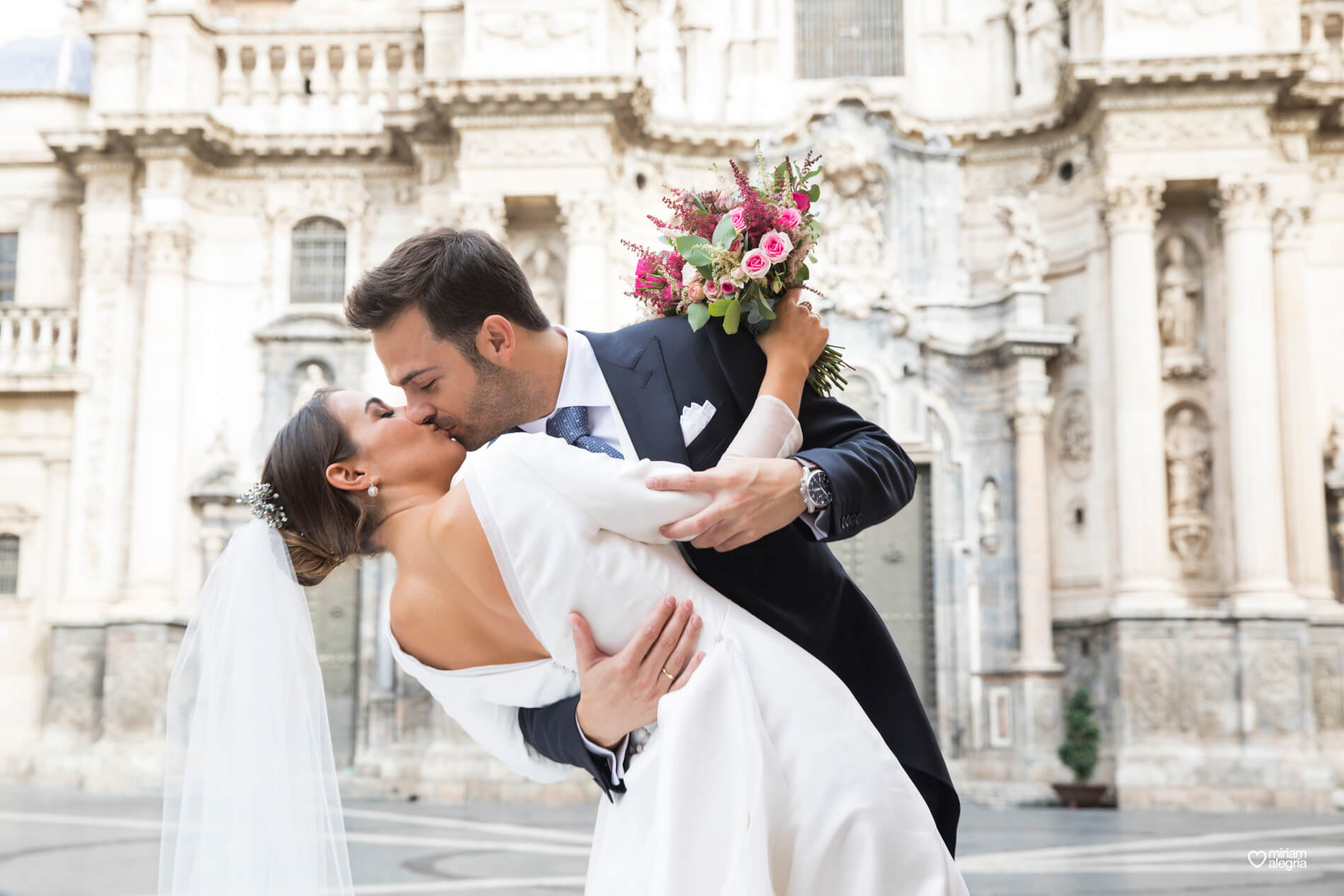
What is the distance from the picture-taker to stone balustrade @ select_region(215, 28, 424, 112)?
20.1 m

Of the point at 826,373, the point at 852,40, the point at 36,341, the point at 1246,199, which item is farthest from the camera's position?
the point at 852,40

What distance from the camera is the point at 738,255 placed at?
3.08 meters

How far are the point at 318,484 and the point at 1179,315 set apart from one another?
55.5ft

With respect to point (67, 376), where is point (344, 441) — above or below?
below

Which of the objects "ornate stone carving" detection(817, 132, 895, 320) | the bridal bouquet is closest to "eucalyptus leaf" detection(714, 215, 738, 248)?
the bridal bouquet

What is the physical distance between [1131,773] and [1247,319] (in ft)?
20.8

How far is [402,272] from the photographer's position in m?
2.90

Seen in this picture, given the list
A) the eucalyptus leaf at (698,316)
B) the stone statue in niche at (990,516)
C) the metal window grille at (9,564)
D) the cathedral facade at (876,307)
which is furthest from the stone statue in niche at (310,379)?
the eucalyptus leaf at (698,316)

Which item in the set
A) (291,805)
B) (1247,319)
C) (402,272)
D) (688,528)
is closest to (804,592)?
(688,528)

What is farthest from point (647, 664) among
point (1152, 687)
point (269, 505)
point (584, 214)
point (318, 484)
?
point (584, 214)

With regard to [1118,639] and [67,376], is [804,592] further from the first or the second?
[67,376]

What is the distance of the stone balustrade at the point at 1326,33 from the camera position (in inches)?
738

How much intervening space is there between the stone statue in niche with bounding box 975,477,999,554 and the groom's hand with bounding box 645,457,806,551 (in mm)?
16405

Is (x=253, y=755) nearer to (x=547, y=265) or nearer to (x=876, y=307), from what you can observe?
(x=547, y=265)
